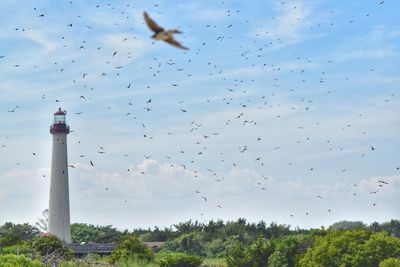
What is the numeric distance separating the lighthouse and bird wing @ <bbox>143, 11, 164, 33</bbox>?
292 feet

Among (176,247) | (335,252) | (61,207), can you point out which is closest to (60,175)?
(61,207)

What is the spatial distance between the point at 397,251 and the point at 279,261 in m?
11.8

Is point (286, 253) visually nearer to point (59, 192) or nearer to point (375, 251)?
point (375, 251)

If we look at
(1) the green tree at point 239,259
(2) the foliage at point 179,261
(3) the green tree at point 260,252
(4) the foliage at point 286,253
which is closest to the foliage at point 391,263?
(4) the foliage at point 286,253

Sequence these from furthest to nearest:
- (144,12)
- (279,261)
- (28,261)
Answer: (279,261), (28,261), (144,12)

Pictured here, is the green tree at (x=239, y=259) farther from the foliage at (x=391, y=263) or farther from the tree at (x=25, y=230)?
the tree at (x=25, y=230)

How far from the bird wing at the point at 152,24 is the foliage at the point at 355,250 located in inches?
1970

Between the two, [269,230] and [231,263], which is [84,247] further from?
[269,230]

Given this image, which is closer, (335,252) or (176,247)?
(335,252)

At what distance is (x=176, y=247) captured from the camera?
10875 cm

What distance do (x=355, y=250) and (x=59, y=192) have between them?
48.3 m

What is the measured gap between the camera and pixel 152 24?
34.1 feet

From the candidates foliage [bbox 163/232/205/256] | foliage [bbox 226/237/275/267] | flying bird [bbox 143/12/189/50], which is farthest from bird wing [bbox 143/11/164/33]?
foliage [bbox 163/232/205/256]

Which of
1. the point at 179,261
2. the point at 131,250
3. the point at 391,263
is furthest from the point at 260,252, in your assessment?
the point at 391,263
